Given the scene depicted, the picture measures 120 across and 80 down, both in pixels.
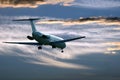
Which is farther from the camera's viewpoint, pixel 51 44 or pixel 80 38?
pixel 51 44

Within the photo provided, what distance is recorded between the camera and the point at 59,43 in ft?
646

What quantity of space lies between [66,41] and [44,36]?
13.0 metres

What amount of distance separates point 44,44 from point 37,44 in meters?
6.44

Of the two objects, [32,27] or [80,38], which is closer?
[80,38]

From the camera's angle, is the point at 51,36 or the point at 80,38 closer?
the point at 80,38

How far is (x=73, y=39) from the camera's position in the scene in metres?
186

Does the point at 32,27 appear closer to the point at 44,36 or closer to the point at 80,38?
the point at 44,36

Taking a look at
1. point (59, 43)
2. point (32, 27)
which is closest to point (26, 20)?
point (32, 27)

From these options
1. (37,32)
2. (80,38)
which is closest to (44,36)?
(37,32)

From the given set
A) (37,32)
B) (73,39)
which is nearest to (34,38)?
(37,32)

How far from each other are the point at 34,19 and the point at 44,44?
1190 centimetres

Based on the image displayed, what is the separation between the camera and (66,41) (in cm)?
19462

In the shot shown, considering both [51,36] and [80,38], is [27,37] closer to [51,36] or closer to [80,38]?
[51,36]

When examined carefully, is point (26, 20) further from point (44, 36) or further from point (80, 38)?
point (80, 38)
